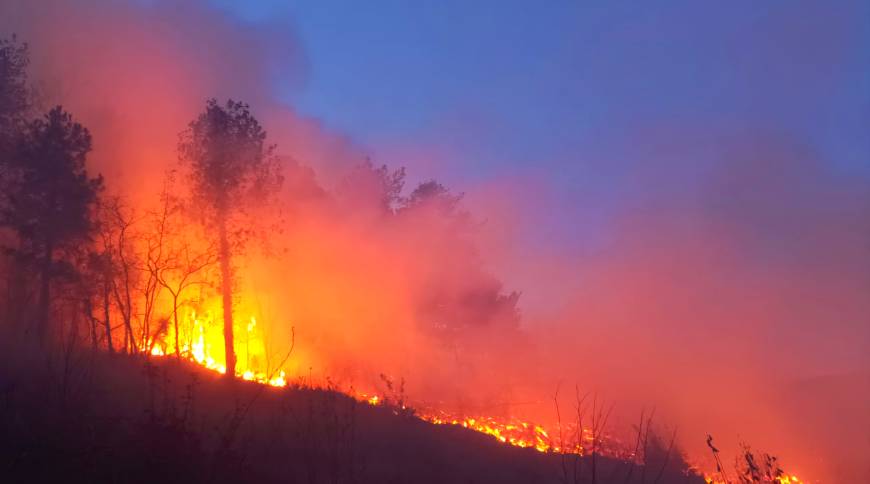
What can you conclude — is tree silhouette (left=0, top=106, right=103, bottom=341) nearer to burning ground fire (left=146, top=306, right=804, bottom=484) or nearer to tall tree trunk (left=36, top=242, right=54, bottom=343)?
tall tree trunk (left=36, top=242, right=54, bottom=343)

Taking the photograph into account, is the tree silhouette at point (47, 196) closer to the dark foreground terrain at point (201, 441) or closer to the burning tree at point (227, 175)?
the burning tree at point (227, 175)

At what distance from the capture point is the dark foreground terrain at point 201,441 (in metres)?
5.46

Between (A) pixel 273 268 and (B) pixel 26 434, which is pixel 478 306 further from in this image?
(B) pixel 26 434

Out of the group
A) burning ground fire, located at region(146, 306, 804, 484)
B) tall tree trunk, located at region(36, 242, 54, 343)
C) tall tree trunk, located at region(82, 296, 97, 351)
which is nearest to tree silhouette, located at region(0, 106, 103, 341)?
tall tree trunk, located at region(36, 242, 54, 343)

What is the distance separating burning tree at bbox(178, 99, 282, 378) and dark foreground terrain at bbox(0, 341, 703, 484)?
819 centimetres

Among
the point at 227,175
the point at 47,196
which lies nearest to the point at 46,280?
the point at 47,196

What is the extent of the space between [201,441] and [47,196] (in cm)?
2021

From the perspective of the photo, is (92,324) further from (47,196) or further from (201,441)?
(47,196)

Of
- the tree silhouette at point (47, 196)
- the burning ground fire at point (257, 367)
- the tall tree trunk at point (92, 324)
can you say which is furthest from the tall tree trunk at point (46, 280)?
the burning ground fire at point (257, 367)

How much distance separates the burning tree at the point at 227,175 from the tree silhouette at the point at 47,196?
4406 mm

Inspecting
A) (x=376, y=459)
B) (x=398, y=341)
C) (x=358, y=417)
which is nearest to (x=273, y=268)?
(x=398, y=341)

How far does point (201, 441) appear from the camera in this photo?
717cm

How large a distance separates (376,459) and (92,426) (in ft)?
17.4

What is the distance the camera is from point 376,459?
10.5 m
